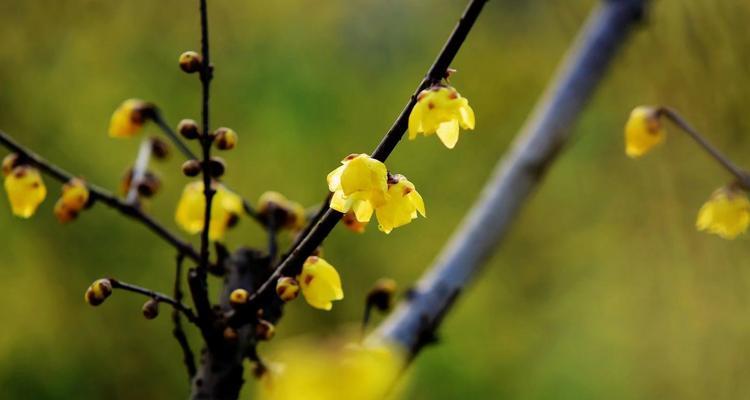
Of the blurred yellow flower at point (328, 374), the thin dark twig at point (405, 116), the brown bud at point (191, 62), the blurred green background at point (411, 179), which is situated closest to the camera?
the blurred yellow flower at point (328, 374)

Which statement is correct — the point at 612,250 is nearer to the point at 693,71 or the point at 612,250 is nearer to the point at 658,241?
the point at 658,241

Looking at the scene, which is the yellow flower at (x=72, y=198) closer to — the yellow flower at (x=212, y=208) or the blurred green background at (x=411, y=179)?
the yellow flower at (x=212, y=208)

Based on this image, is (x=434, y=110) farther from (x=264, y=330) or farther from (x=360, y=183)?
(x=264, y=330)

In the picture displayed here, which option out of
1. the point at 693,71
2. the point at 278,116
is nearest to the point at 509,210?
the point at 693,71

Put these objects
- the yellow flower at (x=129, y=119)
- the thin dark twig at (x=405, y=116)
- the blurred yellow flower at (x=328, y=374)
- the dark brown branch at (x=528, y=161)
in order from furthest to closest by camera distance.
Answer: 1. the dark brown branch at (x=528, y=161)
2. the yellow flower at (x=129, y=119)
3. the thin dark twig at (x=405, y=116)
4. the blurred yellow flower at (x=328, y=374)

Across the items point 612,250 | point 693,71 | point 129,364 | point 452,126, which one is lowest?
point 129,364

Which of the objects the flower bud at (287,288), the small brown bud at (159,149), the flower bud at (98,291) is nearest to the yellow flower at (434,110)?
the flower bud at (287,288)
